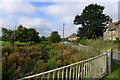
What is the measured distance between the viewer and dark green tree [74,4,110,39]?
2708cm

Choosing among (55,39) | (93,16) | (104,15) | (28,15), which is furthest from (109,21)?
(28,15)

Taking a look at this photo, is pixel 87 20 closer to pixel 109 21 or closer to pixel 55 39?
pixel 109 21

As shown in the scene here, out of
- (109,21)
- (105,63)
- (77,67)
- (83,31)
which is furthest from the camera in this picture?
(109,21)

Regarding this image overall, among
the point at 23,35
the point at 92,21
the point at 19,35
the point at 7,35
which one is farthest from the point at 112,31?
the point at 7,35

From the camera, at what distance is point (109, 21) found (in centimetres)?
3166

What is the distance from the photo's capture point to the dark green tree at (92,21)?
88.8ft

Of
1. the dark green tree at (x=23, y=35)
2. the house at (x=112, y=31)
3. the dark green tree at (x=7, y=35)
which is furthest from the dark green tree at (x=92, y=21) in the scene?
the dark green tree at (x=7, y=35)

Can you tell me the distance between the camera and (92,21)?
89.7 ft

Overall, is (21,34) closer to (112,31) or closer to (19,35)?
(19,35)

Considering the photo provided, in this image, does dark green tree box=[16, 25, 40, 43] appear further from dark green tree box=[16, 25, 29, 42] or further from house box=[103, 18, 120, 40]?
house box=[103, 18, 120, 40]

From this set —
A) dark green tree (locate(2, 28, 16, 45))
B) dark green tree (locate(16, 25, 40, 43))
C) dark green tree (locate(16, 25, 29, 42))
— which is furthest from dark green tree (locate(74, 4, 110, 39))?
dark green tree (locate(2, 28, 16, 45))

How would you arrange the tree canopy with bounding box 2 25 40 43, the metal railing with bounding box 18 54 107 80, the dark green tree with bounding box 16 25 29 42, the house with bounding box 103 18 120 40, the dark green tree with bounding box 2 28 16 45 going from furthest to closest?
the house with bounding box 103 18 120 40 < the dark green tree with bounding box 16 25 29 42 < the tree canopy with bounding box 2 25 40 43 < the dark green tree with bounding box 2 28 16 45 < the metal railing with bounding box 18 54 107 80

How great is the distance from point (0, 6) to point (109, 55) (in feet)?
14.7

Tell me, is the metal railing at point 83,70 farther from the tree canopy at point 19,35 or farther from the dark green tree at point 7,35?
the tree canopy at point 19,35
